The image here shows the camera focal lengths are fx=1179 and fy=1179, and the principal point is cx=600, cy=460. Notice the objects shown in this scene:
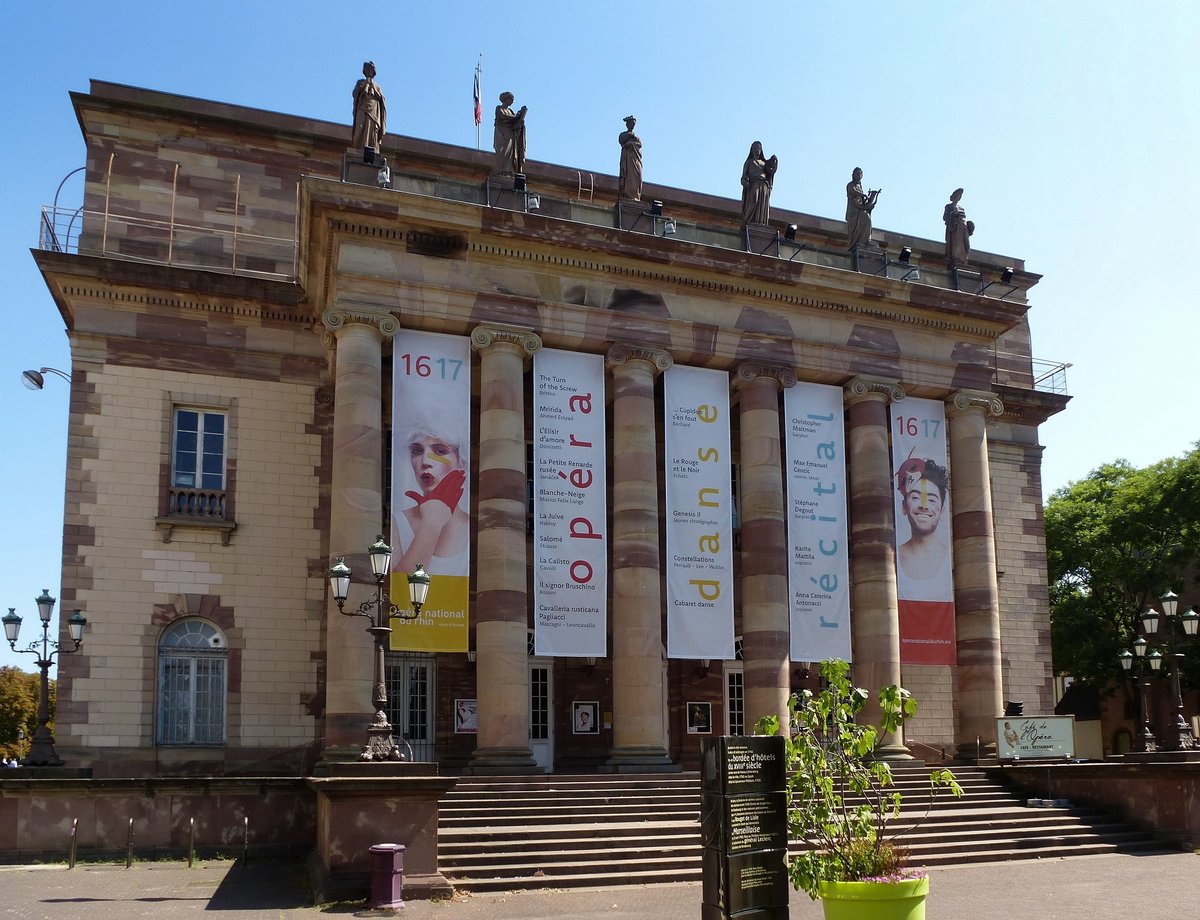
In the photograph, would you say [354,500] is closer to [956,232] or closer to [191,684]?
[191,684]

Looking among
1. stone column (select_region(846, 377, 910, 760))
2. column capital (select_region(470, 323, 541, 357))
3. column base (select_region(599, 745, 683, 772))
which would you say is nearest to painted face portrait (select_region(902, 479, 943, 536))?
stone column (select_region(846, 377, 910, 760))

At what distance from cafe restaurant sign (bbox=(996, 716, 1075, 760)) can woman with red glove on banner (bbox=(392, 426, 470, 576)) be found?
11814 mm

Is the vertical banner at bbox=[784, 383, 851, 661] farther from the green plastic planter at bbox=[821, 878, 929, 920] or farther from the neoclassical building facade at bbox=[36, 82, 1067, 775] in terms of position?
the green plastic planter at bbox=[821, 878, 929, 920]

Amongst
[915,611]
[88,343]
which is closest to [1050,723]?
[915,611]

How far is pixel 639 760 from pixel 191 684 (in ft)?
31.5

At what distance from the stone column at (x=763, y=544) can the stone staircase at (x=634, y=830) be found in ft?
10.6

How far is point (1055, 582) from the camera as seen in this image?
46375 mm

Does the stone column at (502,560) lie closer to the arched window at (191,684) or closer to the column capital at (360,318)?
the column capital at (360,318)

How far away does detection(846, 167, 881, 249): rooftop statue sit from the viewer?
2831cm

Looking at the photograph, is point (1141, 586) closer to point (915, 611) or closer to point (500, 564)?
point (915, 611)

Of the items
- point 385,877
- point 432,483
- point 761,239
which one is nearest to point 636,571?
point 432,483

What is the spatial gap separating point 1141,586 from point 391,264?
32.4 meters

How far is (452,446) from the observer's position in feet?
76.7

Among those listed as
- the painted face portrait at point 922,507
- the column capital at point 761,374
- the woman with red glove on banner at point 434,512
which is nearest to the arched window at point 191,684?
the woman with red glove on banner at point 434,512
